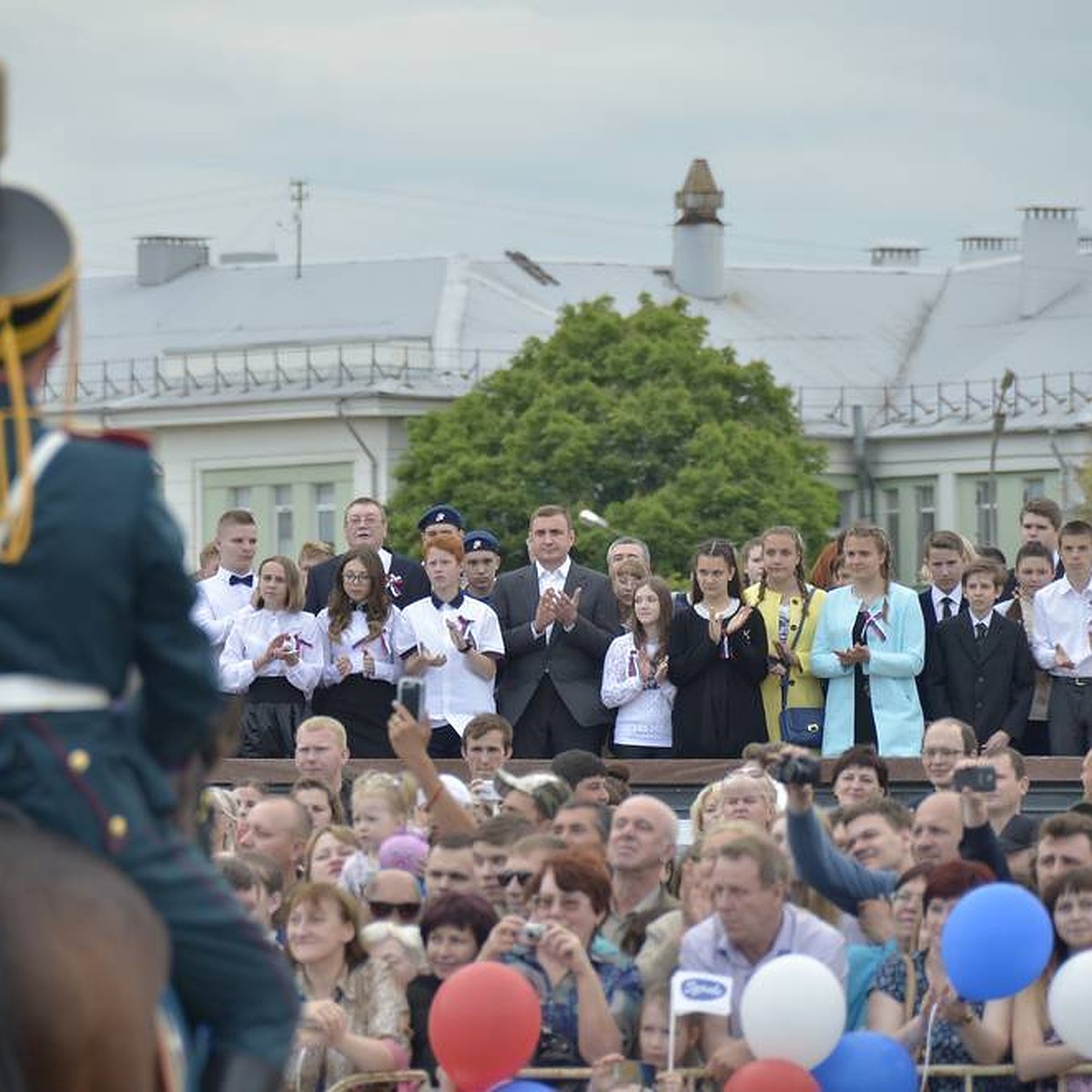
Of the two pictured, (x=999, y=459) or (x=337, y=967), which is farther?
(x=999, y=459)

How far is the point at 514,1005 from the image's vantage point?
11.5 m

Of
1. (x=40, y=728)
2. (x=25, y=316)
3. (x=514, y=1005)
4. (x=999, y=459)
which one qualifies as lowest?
(x=514, y=1005)

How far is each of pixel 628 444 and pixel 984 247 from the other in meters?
48.7

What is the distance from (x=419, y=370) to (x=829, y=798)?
275 feet

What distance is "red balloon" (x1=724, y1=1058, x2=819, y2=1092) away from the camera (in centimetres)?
1148

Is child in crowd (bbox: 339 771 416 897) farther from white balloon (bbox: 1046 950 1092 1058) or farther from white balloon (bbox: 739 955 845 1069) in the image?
white balloon (bbox: 1046 950 1092 1058)

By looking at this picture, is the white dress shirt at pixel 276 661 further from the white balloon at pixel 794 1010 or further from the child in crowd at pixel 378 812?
the white balloon at pixel 794 1010

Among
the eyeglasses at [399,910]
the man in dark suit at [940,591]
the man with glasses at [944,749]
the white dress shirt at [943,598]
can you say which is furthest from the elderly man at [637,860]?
the white dress shirt at [943,598]

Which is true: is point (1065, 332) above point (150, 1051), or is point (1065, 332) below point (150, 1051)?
above

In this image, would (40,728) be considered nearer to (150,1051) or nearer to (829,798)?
(150,1051)

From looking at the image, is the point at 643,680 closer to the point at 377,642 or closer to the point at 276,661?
the point at 377,642

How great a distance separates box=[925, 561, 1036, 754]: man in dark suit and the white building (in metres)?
76.8

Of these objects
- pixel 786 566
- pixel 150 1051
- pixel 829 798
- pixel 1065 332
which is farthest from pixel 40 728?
pixel 1065 332

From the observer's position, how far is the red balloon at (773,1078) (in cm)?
1148
